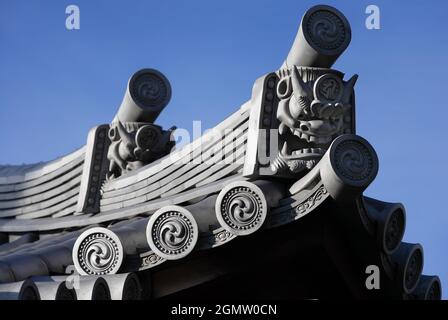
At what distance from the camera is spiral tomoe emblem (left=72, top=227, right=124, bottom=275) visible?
17.6 meters

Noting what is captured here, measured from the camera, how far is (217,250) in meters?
18.0

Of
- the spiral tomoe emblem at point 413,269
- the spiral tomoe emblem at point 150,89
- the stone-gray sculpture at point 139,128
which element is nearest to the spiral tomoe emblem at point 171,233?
the spiral tomoe emblem at point 413,269

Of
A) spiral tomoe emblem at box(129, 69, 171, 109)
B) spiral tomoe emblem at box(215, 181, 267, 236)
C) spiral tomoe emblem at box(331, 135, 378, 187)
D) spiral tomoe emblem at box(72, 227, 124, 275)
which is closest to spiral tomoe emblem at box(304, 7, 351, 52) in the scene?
spiral tomoe emblem at box(331, 135, 378, 187)

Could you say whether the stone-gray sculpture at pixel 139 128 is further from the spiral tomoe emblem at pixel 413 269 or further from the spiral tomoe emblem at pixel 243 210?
the spiral tomoe emblem at pixel 413 269

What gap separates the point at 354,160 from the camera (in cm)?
1722

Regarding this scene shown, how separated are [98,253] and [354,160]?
3.44m

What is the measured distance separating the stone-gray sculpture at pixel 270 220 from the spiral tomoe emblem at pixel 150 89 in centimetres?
250

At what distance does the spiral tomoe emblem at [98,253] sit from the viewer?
17625mm

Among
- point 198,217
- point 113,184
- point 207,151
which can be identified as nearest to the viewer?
point 198,217

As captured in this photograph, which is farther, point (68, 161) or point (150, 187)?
point (68, 161)
